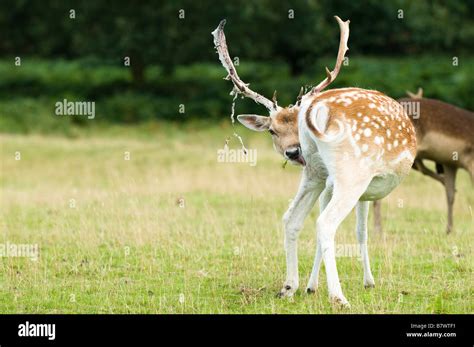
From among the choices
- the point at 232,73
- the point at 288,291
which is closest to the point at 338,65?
the point at 232,73

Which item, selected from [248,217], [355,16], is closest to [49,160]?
[248,217]

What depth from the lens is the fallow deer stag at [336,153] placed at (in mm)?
7281

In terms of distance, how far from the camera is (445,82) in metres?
30.0

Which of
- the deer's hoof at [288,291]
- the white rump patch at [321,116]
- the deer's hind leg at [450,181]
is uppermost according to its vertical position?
the white rump patch at [321,116]

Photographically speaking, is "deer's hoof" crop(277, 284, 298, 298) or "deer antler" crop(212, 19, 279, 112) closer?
"deer's hoof" crop(277, 284, 298, 298)

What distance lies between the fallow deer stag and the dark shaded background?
1918 centimetres

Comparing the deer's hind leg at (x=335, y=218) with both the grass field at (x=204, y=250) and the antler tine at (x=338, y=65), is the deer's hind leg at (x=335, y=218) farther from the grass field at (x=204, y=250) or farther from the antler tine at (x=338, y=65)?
the antler tine at (x=338, y=65)

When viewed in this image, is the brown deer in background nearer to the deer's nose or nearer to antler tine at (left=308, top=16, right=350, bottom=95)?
antler tine at (left=308, top=16, right=350, bottom=95)

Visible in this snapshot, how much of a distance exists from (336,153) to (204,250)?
10.1ft

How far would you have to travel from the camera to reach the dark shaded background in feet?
96.7

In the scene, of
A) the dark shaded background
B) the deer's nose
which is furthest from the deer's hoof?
the dark shaded background

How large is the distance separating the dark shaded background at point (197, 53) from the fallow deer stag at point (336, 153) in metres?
19.2

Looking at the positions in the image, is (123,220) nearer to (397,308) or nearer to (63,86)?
(397,308)

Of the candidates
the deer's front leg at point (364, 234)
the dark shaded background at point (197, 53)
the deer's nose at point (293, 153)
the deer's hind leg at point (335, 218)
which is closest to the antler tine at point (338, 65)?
the deer's nose at point (293, 153)
